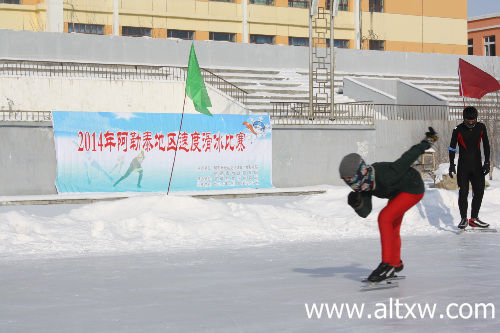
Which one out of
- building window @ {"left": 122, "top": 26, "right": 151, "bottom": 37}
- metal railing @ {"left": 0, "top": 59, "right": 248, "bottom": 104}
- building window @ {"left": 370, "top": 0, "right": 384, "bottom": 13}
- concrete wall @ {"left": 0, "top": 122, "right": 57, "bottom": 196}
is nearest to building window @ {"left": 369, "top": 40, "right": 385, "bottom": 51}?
building window @ {"left": 370, "top": 0, "right": 384, "bottom": 13}

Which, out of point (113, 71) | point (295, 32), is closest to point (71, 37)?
point (113, 71)

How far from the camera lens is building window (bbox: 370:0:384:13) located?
48531 mm

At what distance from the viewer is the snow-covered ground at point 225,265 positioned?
651 cm

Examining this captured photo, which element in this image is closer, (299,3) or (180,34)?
(180,34)

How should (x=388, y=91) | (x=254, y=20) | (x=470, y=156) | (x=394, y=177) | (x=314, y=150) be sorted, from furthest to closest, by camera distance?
1. (x=254, y=20)
2. (x=388, y=91)
3. (x=314, y=150)
4. (x=470, y=156)
5. (x=394, y=177)

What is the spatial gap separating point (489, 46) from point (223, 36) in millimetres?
24293

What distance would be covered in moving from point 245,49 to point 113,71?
754cm

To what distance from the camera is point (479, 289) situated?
771 centimetres

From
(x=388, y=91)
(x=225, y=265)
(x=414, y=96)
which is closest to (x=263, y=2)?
(x=388, y=91)

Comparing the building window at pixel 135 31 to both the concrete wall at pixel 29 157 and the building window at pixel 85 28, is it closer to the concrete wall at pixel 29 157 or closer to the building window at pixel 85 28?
the building window at pixel 85 28

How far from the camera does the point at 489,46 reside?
196ft

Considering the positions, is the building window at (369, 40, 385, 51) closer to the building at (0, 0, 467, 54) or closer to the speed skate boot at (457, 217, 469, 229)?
the building at (0, 0, 467, 54)

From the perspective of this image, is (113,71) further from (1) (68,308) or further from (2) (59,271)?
(1) (68,308)

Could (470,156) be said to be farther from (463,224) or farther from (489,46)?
(489,46)
